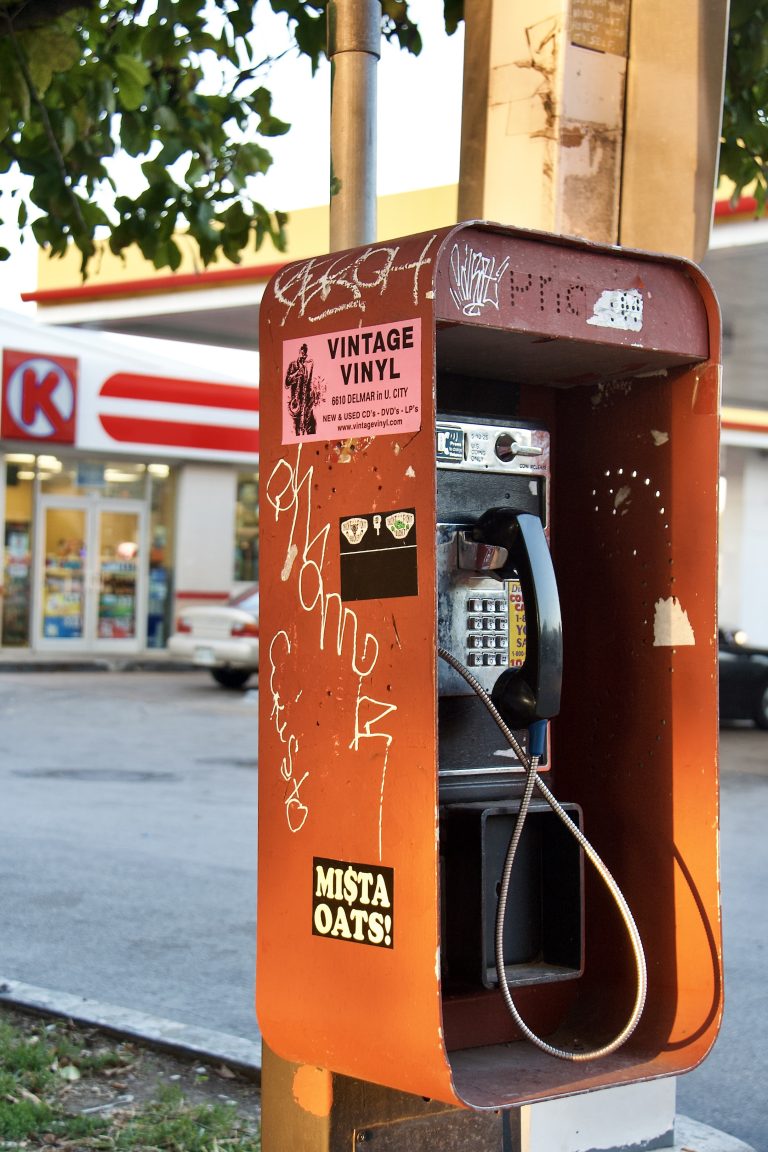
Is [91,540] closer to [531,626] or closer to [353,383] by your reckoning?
[531,626]

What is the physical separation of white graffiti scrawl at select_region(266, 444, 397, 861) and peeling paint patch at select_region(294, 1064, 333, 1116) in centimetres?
46

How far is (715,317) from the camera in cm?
305

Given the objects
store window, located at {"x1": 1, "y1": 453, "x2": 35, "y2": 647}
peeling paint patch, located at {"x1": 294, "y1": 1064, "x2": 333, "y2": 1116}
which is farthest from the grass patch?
store window, located at {"x1": 1, "y1": 453, "x2": 35, "y2": 647}

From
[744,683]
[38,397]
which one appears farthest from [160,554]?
[744,683]

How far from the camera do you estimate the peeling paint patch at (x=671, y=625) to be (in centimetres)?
322

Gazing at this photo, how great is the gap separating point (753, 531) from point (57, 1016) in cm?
2448

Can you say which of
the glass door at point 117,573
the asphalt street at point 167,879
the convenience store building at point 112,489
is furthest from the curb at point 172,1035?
the glass door at point 117,573

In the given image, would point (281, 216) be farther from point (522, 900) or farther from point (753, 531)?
point (753, 531)

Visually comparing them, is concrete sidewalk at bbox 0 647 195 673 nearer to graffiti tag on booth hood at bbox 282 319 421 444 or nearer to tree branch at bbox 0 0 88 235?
tree branch at bbox 0 0 88 235

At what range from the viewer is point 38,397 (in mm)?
19891

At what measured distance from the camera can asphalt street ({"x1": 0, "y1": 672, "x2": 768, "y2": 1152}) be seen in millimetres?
5312

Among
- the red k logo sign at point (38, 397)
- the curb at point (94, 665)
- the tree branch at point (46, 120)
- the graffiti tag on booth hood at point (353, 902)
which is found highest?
the red k logo sign at point (38, 397)

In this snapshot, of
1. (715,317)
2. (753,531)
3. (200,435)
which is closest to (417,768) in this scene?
(715,317)

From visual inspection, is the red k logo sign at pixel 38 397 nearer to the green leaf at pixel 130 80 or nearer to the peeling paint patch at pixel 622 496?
the green leaf at pixel 130 80
